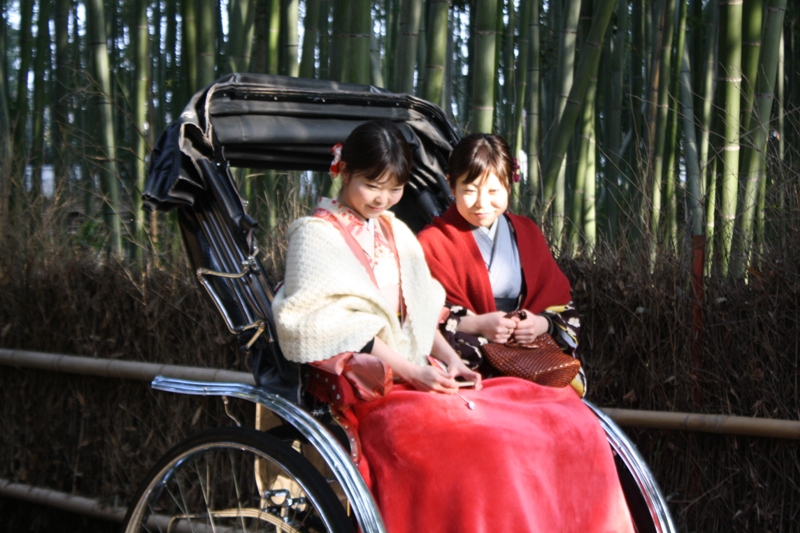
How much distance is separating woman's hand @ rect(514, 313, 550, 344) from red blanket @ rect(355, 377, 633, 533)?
0.19 metres

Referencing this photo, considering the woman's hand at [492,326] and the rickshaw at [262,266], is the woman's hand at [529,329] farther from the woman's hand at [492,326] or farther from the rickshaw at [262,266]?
the rickshaw at [262,266]

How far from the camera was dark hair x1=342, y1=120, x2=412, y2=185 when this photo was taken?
2283mm

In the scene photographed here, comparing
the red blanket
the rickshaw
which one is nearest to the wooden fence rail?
the rickshaw

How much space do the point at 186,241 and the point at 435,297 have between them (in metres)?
0.79

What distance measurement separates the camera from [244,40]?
5.65 metres

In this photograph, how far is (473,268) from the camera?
2549 mm

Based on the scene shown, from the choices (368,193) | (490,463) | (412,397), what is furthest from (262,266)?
(490,463)

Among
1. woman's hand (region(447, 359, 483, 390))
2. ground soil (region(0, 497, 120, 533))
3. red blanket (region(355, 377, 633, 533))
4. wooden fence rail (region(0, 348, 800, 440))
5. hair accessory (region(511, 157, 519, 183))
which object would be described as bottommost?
ground soil (region(0, 497, 120, 533))

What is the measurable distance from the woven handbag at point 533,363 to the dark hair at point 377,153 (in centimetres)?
55

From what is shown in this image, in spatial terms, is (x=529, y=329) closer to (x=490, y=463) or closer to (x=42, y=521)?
(x=490, y=463)

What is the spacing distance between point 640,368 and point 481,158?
115 cm

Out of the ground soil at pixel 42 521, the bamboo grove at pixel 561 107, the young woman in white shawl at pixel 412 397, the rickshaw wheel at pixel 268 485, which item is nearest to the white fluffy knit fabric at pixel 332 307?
the young woman in white shawl at pixel 412 397

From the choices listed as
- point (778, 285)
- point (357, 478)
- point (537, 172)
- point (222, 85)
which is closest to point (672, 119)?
point (537, 172)

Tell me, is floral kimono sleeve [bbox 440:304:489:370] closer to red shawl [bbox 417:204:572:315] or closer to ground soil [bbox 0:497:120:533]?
red shawl [bbox 417:204:572:315]
